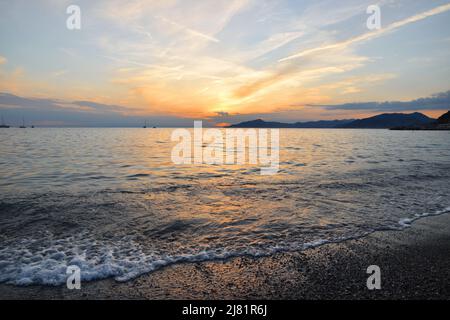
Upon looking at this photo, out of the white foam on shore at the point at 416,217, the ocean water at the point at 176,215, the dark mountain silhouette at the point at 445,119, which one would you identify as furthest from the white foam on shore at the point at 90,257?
the dark mountain silhouette at the point at 445,119

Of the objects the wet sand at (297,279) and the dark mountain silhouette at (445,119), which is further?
the dark mountain silhouette at (445,119)

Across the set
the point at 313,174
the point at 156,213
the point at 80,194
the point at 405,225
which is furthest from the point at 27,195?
the point at 313,174

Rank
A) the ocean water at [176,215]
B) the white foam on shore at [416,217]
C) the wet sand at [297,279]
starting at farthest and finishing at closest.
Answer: the white foam on shore at [416,217], the ocean water at [176,215], the wet sand at [297,279]

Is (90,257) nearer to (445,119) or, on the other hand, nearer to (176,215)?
(176,215)

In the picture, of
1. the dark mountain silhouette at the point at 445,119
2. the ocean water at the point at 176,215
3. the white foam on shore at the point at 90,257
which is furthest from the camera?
the dark mountain silhouette at the point at 445,119

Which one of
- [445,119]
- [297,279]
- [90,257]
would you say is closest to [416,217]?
[297,279]

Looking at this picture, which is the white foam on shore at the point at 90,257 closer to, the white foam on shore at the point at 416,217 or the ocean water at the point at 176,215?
the ocean water at the point at 176,215

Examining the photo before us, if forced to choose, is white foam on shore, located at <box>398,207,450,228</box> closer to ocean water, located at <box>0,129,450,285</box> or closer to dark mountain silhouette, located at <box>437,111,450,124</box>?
ocean water, located at <box>0,129,450,285</box>

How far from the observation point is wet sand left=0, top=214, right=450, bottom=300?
4.41 m

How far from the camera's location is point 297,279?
4.87 meters

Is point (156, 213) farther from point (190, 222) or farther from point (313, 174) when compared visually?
point (313, 174)

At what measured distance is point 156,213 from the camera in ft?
Answer: 29.8

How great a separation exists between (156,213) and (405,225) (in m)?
8.15

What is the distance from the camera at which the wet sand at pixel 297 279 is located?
441 centimetres
